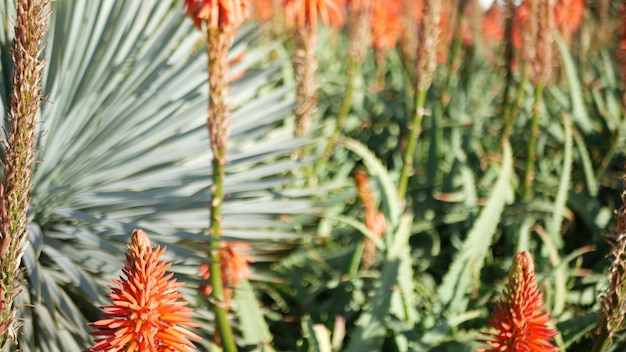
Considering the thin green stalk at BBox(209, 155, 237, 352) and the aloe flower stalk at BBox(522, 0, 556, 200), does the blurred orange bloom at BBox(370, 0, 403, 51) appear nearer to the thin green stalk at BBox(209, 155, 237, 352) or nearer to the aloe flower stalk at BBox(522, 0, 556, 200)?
the aloe flower stalk at BBox(522, 0, 556, 200)

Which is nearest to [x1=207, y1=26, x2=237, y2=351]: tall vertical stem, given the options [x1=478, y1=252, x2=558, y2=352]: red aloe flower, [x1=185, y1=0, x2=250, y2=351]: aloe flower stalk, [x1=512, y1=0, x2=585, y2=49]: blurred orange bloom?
[x1=185, y1=0, x2=250, y2=351]: aloe flower stalk

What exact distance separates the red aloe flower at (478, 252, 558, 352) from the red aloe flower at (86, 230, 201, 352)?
2.25 feet

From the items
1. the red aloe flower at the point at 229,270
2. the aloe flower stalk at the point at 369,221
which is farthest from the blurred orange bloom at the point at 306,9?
the red aloe flower at the point at 229,270

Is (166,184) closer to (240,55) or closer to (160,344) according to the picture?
(240,55)

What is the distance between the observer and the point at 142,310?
1.48 meters

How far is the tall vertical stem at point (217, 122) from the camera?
1986 mm

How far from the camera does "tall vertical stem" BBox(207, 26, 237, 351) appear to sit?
1986 millimetres

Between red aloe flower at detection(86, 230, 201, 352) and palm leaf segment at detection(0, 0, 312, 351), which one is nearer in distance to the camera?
red aloe flower at detection(86, 230, 201, 352)

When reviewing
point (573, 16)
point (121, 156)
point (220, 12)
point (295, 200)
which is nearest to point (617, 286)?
point (220, 12)

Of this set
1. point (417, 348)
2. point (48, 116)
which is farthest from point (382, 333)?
point (48, 116)

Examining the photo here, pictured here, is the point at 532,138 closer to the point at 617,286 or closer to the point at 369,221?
the point at 369,221

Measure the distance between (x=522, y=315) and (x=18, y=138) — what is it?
3.58 ft

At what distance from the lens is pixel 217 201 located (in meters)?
2.08

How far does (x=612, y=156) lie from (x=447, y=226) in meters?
0.82
